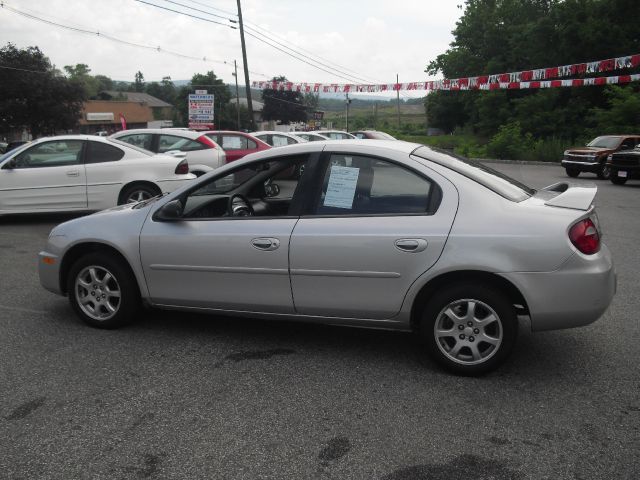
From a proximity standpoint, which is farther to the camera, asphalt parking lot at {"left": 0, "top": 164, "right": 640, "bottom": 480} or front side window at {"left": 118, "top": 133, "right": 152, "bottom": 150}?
front side window at {"left": 118, "top": 133, "right": 152, "bottom": 150}

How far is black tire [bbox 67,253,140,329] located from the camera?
4.72 metres

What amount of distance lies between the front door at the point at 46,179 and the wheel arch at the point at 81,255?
16.7 feet

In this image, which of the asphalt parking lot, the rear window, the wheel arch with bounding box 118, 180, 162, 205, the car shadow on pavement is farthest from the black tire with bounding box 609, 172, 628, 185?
the rear window

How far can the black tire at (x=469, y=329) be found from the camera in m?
A: 3.77

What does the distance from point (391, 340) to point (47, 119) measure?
2030 inches

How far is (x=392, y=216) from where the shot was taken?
396 cm

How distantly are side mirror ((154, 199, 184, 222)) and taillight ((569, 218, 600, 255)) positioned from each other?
2715mm

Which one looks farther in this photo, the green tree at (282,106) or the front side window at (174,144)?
the green tree at (282,106)

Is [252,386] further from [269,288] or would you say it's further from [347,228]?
[347,228]

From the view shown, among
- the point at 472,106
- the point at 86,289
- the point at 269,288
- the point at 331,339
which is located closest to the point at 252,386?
the point at 269,288

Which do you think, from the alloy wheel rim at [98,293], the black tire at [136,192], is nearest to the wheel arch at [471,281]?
the alloy wheel rim at [98,293]

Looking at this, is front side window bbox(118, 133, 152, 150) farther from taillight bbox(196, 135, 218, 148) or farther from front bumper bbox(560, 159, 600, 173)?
front bumper bbox(560, 159, 600, 173)

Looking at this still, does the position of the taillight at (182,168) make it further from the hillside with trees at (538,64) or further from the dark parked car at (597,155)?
the hillside with trees at (538,64)

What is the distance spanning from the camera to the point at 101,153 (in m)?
9.79
